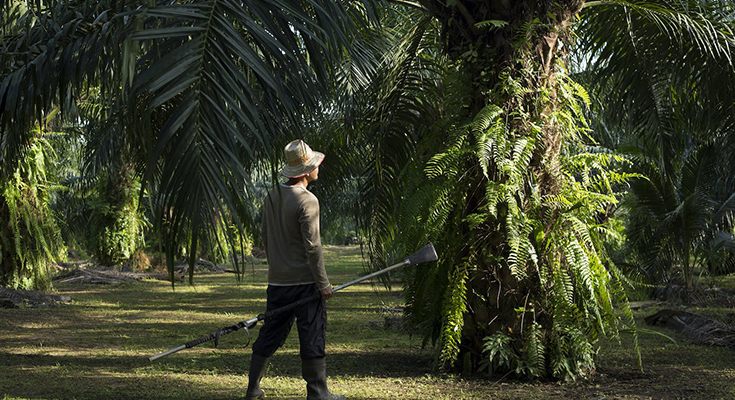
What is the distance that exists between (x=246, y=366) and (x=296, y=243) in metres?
2.01

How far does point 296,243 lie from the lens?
5469 mm

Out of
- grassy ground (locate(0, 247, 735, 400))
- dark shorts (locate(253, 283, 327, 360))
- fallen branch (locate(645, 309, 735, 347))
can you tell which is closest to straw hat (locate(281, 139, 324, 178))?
dark shorts (locate(253, 283, 327, 360))

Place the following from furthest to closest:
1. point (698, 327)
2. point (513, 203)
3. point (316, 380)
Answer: point (698, 327)
point (513, 203)
point (316, 380)

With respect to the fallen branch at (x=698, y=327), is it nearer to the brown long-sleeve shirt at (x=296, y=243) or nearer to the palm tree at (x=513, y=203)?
the palm tree at (x=513, y=203)

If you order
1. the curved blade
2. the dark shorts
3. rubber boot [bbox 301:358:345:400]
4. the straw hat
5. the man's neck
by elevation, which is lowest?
rubber boot [bbox 301:358:345:400]

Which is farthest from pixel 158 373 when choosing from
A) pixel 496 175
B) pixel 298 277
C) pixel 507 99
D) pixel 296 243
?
pixel 507 99

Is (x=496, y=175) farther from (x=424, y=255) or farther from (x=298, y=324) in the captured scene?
(x=298, y=324)

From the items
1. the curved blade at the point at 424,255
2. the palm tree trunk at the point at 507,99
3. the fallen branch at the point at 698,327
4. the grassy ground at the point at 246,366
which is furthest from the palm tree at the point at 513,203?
the fallen branch at the point at 698,327

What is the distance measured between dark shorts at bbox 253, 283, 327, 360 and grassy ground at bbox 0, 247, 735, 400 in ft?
1.60

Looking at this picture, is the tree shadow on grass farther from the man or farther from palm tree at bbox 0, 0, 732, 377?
palm tree at bbox 0, 0, 732, 377

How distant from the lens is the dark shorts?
17.5ft


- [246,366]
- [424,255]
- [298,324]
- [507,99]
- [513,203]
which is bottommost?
[246,366]

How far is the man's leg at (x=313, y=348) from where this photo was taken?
17.2 ft

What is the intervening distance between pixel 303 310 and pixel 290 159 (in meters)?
1.15
